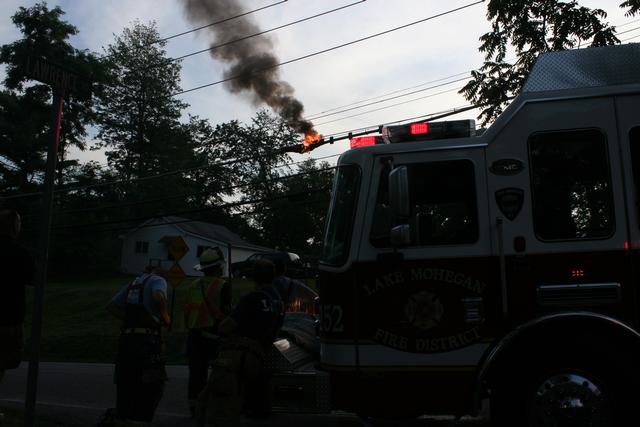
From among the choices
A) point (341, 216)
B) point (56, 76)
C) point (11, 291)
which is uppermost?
point (56, 76)

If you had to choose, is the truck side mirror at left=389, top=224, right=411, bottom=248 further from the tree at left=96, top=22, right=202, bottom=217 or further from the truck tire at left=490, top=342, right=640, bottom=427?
the tree at left=96, top=22, right=202, bottom=217

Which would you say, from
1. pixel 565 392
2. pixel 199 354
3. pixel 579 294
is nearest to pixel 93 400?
pixel 199 354

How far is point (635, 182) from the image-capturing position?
4762 millimetres

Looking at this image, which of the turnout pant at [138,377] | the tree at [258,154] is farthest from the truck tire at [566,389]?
the tree at [258,154]

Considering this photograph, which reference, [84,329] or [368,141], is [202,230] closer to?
[84,329]

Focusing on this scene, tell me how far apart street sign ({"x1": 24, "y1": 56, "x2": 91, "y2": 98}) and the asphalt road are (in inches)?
151

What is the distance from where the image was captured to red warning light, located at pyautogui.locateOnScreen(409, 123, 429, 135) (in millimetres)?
5449

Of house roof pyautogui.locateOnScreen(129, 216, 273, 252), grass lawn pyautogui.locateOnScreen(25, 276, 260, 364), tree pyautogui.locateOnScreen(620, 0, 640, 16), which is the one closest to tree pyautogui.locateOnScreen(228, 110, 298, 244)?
house roof pyautogui.locateOnScreen(129, 216, 273, 252)

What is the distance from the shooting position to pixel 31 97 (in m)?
47.4

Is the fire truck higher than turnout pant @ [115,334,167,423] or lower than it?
higher

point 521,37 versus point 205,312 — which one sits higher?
point 521,37

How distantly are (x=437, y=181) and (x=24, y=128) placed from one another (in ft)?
153

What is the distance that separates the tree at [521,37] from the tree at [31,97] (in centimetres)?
4046

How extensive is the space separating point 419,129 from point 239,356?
2.41 metres
